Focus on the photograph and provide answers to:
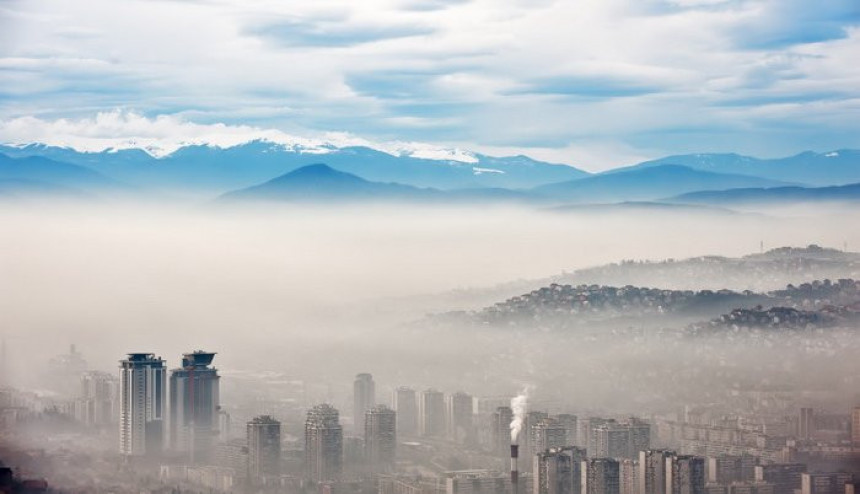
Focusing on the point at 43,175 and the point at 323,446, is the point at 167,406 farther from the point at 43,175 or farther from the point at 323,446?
the point at 43,175

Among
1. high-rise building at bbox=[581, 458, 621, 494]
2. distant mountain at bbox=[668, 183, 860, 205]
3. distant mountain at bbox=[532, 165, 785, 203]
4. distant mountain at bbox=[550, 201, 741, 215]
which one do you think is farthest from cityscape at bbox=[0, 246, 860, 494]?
distant mountain at bbox=[532, 165, 785, 203]

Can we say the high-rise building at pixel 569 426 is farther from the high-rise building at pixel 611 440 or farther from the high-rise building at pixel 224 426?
the high-rise building at pixel 224 426

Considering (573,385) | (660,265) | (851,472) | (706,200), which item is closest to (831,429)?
(851,472)

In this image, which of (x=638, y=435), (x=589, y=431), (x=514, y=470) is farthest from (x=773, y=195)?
(x=514, y=470)

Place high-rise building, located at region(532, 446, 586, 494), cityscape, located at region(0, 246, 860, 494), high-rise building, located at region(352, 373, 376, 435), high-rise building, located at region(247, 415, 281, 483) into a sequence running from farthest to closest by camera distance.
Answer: high-rise building, located at region(352, 373, 376, 435) → high-rise building, located at region(247, 415, 281, 483) → cityscape, located at region(0, 246, 860, 494) → high-rise building, located at region(532, 446, 586, 494)

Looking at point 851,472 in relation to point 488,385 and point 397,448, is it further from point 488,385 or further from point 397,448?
point 488,385

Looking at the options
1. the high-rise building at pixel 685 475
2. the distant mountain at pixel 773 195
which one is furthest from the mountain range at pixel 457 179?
the high-rise building at pixel 685 475

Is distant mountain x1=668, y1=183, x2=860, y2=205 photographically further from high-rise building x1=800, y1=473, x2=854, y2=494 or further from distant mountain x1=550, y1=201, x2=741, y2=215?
high-rise building x1=800, y1=473, x2=854, y2=494
